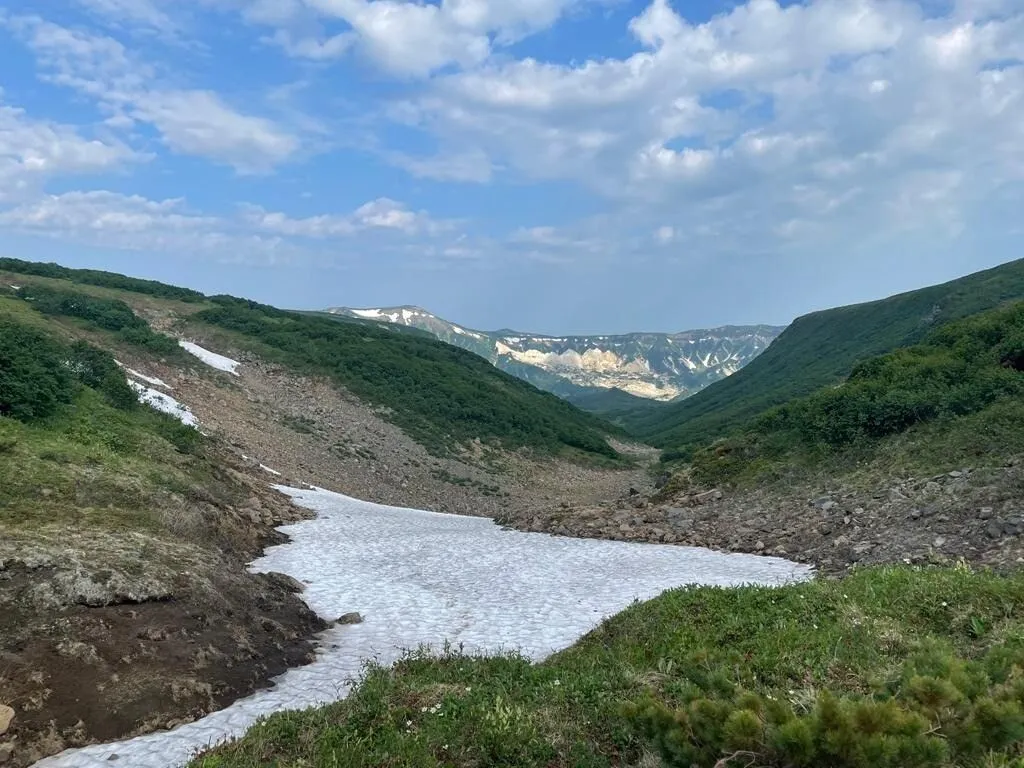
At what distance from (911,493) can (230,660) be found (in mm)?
16924

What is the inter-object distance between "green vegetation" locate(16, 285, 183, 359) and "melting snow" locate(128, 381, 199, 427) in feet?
29.5

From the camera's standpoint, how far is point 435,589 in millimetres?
15438

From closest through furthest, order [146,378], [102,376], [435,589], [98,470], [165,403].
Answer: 1. [435,589]
2. [98,470]
3. [102,376]
4. [165,403]
5. [146,378]

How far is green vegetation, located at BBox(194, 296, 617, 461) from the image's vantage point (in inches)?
2010

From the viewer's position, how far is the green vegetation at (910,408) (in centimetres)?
2100

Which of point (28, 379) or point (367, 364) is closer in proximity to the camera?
point (28, 379)

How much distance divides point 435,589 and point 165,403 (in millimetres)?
24659

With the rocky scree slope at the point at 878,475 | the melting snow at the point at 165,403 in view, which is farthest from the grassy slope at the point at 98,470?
the rocky scree slope at the point at 878,475

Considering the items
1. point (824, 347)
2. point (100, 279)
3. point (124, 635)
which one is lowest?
point (124, 635)

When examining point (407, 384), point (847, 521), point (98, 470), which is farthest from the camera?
point (407, 384)

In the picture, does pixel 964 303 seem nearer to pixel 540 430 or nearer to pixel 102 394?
pixel 540 430

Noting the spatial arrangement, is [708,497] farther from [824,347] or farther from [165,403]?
[824,347]

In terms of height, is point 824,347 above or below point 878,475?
above

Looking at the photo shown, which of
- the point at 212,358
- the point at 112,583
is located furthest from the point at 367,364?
the point at 112,583
